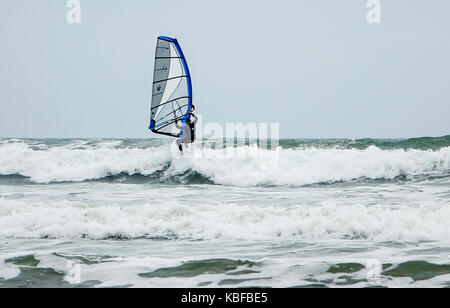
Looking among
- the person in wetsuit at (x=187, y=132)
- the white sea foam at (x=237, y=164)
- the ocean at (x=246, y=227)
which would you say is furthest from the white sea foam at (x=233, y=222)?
the white sea foam at (x=237, y=164)

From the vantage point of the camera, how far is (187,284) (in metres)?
5.99

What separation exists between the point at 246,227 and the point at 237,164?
9090 millimetres

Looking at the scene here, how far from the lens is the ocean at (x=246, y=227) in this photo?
6289mm

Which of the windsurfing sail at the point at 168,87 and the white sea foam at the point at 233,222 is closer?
the white sea foam at the point at 233,222

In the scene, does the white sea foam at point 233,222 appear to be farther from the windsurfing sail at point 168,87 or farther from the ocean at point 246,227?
the windsurfing sail at point 168,87

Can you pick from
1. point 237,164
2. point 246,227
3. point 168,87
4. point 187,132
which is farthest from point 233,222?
point 237,164

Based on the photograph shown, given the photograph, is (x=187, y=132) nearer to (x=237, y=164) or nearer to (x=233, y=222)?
(x=233, y=222)

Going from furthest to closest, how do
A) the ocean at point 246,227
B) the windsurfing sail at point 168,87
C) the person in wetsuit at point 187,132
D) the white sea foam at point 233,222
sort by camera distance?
the windsurfing sail at point 168,87 → the person in wetsuit at point 187,132 → the white sea foam at point 233,222 → the ocean at point 246,227

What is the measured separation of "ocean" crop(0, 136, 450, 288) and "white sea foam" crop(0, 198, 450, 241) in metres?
0.02

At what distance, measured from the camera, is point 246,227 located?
8.88m

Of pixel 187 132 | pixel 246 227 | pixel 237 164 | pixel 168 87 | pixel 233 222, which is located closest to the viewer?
pixel 246 227

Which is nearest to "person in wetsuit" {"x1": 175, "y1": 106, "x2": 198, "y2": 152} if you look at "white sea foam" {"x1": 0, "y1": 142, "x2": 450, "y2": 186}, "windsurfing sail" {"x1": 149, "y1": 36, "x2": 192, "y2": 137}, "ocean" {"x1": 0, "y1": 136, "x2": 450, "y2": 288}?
"windsurfing sail" {"x1": 149, "y1": 36, "x2": 192, "y2": 137}

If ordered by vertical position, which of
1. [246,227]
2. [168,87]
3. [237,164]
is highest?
[168,87]

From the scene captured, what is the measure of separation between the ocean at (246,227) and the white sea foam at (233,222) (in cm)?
2
